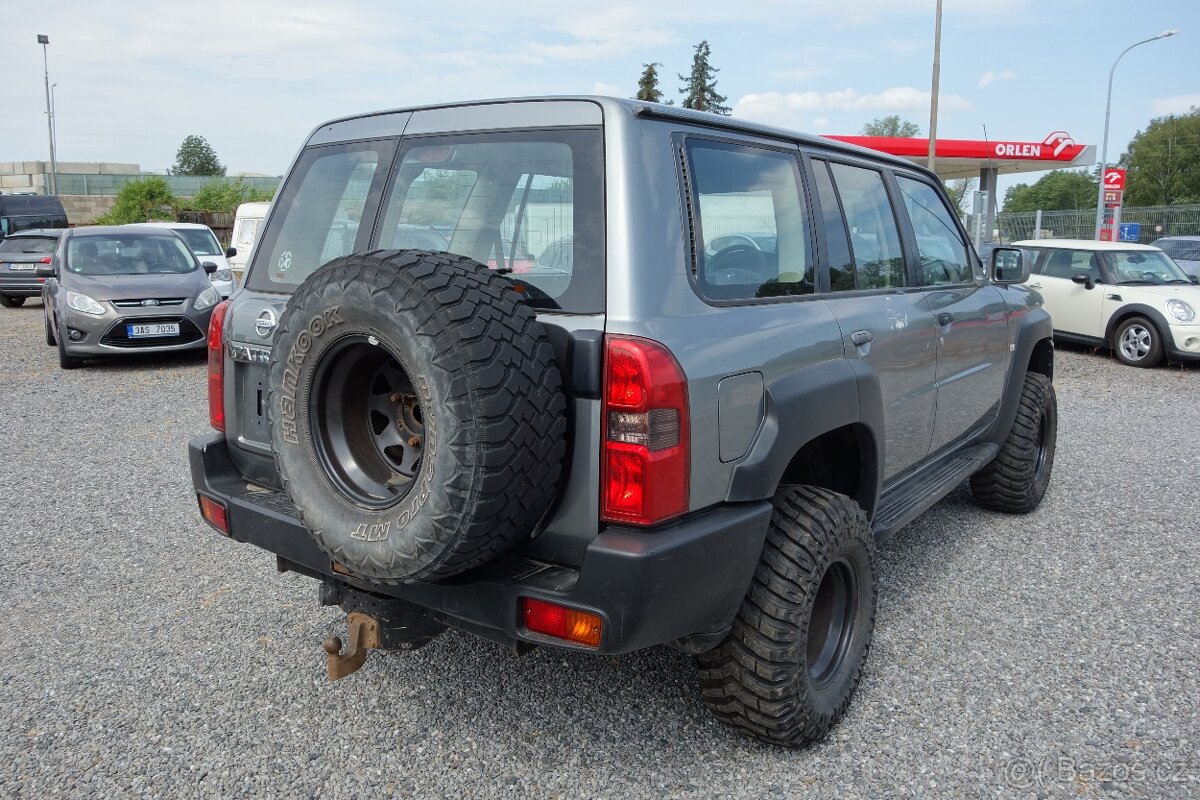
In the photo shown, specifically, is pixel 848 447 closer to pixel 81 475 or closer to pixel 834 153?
pixel 834 153

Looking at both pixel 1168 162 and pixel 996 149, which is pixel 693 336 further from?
pixel 1168 162

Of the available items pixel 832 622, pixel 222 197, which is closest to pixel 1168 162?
pixel 222 197

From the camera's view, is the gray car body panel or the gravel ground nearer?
the gray car body panel

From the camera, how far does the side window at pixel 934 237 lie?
4008 mm

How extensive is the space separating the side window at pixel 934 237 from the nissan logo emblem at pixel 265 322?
8.62 feet

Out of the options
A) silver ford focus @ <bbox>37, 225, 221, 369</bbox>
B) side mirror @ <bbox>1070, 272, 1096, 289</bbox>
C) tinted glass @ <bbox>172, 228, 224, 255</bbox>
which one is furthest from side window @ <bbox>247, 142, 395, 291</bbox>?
tinted glass @ <bbox>172, 228, 224, 255</bbox>

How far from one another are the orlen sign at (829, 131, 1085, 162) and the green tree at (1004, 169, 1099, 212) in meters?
75.9

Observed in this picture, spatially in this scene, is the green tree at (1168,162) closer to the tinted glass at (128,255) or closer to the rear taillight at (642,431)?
the tinted glass at (128,255)

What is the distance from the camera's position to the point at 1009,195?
12012cm

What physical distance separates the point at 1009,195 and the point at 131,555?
13154 centimetres

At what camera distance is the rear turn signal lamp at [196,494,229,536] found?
297 centimetres

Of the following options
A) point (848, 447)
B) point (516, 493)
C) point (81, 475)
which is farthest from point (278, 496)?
point (81, 475)

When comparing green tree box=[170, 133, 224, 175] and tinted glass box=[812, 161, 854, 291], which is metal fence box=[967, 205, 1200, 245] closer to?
tinted glass box=[812, 161, 854, 291]

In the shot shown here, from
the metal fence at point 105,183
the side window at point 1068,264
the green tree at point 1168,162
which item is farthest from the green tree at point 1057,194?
the side window at point 1068,264
